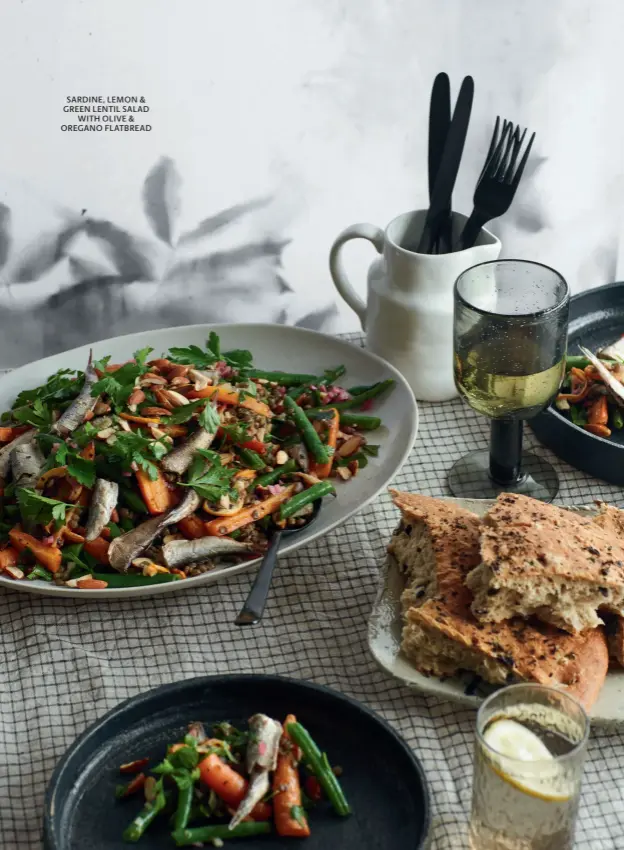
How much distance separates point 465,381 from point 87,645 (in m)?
0.89

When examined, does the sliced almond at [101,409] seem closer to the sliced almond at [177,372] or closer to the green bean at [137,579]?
the sliced almond at [177,372]

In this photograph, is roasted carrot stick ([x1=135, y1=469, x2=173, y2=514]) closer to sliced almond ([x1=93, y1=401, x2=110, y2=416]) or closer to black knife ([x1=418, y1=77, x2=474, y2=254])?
sliced almond ([x1=93, y1=401, x2=110, y2=416])

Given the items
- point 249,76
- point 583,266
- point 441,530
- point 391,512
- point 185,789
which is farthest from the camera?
point 583,266

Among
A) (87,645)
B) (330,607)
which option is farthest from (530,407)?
(87,645)

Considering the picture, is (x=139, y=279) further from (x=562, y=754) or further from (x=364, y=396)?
(x=562, y=754)

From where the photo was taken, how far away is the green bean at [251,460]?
86.2 inches

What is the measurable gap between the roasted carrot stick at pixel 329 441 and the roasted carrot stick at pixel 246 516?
0.12 meters

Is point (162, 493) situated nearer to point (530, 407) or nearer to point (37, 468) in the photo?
point (37, 468)

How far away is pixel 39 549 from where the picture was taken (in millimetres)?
2008

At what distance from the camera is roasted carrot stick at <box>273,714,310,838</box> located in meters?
1.50


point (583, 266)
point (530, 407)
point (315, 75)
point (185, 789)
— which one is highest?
point (315, 75)

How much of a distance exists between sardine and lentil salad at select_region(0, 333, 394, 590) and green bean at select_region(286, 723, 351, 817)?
1.55 feet

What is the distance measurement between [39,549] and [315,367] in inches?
34.4

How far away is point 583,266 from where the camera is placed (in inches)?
178
